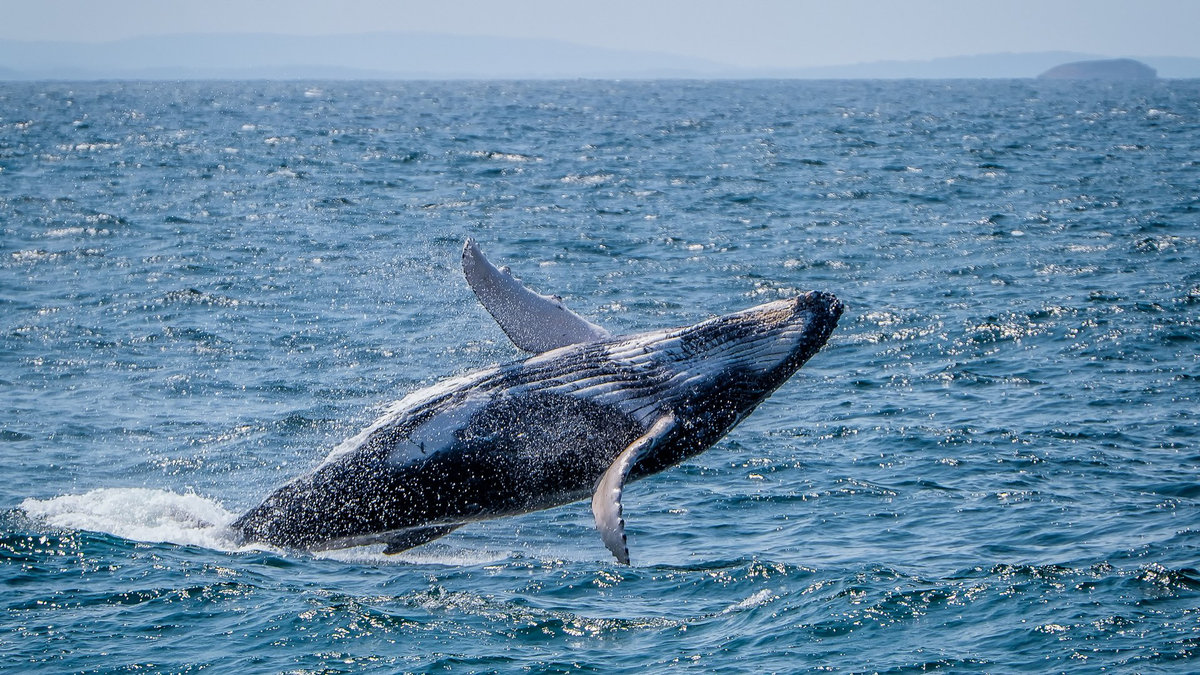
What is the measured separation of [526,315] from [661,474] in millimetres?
5998

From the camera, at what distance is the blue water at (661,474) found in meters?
13.2

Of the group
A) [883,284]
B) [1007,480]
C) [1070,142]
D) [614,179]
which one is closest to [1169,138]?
[1070,142]

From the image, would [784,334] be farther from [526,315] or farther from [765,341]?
[526,315]

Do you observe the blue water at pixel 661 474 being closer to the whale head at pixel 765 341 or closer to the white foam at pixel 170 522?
the white foam at pixel 170 522

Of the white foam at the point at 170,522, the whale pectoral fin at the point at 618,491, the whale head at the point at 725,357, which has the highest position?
the whale head at the point at 725,357

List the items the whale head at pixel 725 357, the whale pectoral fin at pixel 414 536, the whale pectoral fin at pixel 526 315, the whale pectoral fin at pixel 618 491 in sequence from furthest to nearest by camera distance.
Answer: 1. the whale pectoral fin at pixel 526 315
2. the whale pectoral fin at pixel 414 536
3. the whale head at pixel 725 357
4. the whale pectoral fin at pixel 618 491

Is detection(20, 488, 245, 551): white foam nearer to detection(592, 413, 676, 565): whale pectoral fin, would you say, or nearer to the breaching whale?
the breaching whale

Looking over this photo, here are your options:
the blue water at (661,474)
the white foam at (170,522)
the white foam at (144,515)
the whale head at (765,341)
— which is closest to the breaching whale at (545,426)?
the whale head at (765,341)

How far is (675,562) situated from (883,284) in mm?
17582

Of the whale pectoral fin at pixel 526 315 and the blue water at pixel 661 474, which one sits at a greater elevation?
the whale pectoral fin at pixel 526 315

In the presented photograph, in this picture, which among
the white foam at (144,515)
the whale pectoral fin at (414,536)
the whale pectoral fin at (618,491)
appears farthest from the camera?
the white foam at (144,515)

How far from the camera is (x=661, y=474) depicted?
61.1ft

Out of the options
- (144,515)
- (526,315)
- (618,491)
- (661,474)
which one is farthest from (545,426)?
(661,474)

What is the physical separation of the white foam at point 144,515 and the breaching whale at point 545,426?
2.46m
